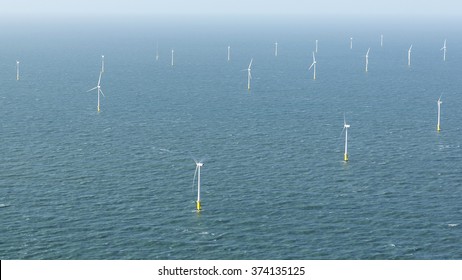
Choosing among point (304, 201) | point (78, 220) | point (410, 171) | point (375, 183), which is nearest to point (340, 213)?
point (304, 201)

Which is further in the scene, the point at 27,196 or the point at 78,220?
the point at 27,196

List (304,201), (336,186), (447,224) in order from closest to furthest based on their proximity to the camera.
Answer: (447,224) → (304,201) → (336,186)

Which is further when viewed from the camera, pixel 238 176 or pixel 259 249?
pixel 238 176

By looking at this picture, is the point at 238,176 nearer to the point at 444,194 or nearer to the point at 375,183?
the point at 375,183

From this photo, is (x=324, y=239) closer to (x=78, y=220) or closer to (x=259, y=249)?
(x=259, y=249)
